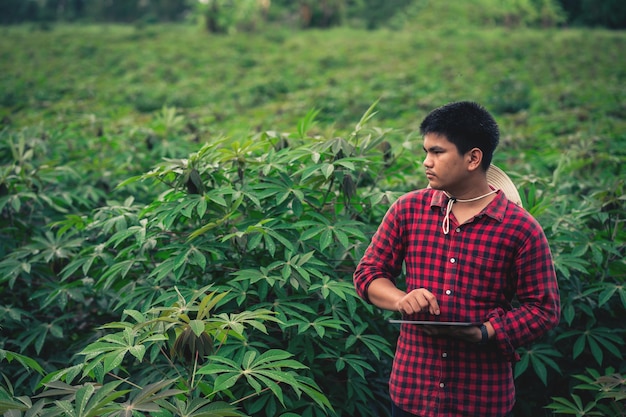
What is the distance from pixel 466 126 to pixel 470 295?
46cm

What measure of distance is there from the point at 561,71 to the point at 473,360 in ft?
38.2

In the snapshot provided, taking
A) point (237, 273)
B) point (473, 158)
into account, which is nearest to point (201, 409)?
point (237, 273)

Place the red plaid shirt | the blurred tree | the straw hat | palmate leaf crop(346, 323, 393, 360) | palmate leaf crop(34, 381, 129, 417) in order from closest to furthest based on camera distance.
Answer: palmate leaf crop(34, 381, 129, 417)
the red plaid shirt
the straw hat
palmate leaf crop(346, 323, 393, 360)
the blurred tree

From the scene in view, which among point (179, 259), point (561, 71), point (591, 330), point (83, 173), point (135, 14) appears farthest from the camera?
point (135, 14)

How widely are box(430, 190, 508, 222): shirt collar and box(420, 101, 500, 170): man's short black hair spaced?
0.39ft

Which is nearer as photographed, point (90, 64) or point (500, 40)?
point (90, 64)

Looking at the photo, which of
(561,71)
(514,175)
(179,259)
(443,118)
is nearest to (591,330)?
(514,175)

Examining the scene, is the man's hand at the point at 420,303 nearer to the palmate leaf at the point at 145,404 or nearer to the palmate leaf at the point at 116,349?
the palmate leaf at the point at 145,404

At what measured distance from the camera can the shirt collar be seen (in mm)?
1598

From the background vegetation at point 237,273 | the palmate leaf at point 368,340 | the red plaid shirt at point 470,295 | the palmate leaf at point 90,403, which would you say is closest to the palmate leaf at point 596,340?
the background vegetation at point 237,273

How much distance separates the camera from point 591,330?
8.57 feet

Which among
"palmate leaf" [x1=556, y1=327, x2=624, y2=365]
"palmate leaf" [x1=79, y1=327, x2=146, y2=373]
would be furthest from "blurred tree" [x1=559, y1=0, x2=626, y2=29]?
"palmate leaf" [x1=79, y1=327, x2=146, y2=373]

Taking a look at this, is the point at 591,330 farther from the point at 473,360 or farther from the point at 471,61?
the point at 471,61

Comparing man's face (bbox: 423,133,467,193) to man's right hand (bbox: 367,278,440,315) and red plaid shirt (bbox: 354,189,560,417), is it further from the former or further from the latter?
man's right hand (bbox: 367,278,440,315)
